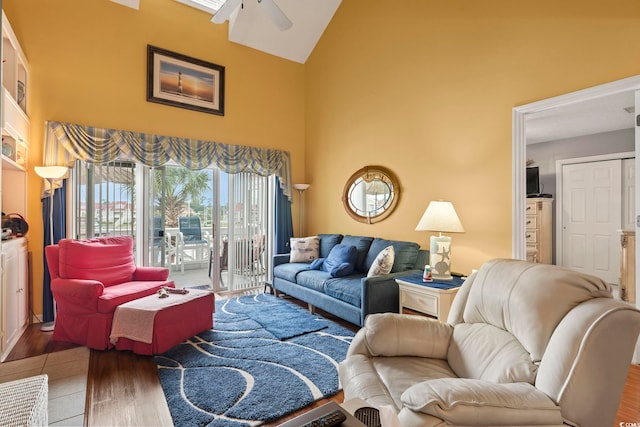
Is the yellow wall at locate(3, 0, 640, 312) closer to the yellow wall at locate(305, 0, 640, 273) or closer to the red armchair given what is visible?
the yellow wall at locate(305, 0, 640, 273)

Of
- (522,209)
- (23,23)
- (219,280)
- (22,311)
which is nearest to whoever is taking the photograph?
(522,209)

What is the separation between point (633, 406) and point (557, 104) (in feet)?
7.12

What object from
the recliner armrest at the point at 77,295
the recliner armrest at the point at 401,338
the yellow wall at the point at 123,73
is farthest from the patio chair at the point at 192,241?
the recliner armrest at the point at 401,338

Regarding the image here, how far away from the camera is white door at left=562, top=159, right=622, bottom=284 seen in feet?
17.0

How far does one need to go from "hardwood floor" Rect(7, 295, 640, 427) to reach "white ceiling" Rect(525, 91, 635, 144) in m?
2.90

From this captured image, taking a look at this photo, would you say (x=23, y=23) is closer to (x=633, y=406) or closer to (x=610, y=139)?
(x=633, y=406)

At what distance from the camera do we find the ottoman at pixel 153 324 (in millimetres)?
2676

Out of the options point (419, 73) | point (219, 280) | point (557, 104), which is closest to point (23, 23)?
point (219, 280)

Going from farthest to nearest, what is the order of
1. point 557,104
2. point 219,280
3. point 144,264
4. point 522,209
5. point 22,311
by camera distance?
point 219,280 < point 144,264 < point 22,311 < point 522,209 < point 557,104

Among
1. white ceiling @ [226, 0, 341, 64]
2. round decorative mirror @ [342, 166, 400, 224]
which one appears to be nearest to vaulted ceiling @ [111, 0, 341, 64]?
Result: white ceiling @ [226, 0, 341, 64]

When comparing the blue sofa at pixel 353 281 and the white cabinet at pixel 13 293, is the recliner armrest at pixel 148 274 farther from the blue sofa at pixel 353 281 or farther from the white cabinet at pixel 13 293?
the blue sofa at pixel 353 281

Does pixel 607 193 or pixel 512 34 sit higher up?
pixel 512 34

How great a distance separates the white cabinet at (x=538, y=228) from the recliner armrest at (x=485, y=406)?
5.49 m

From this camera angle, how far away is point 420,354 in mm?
1773
